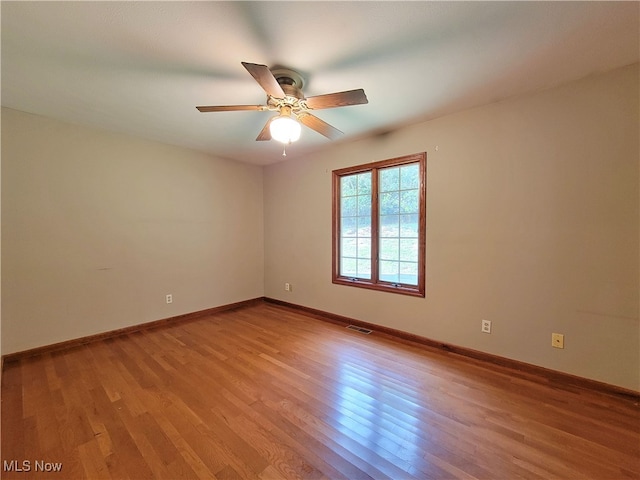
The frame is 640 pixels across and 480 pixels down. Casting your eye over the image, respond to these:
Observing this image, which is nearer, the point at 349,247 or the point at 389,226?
the point at 389,226

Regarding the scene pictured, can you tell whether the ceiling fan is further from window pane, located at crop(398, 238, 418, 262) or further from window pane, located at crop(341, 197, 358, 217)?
window pane, located at crop(398, 238, 418, 262)

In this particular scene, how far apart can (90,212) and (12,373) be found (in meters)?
1.61

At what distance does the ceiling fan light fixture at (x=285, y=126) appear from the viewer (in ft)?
6.61

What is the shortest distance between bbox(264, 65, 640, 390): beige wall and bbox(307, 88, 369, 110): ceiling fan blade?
4.67 feet

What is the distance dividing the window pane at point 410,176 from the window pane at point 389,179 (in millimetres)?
52

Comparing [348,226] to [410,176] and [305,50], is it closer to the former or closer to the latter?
[410,176]

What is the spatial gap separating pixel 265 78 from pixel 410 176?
2.05 meters

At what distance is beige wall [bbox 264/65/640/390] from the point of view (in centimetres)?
197

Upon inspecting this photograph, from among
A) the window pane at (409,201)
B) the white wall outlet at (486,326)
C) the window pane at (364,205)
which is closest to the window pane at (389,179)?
the window pane at (409,201)

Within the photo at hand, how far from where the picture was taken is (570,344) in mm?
2162

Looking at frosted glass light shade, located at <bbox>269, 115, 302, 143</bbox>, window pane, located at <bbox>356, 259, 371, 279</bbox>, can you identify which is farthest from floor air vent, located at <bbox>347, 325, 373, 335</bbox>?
frosted glass light shade, located at <bbox>269, 115, 302, 143</bbox>

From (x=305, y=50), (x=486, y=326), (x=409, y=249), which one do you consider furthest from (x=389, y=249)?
(x=305, y=50)

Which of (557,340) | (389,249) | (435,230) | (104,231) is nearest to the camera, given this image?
(557,340)

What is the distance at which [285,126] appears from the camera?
2.02 meters
